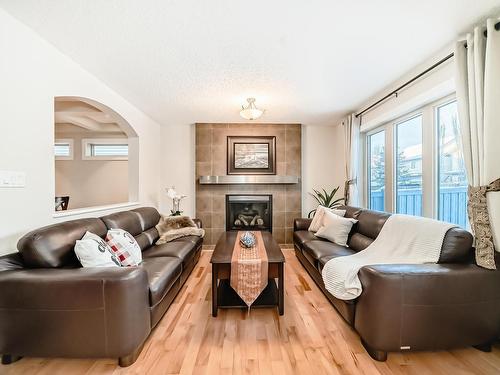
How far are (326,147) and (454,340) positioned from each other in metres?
3.83

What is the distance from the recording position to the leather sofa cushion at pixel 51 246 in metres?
1.64

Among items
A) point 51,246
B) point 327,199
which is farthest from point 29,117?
point 327,199

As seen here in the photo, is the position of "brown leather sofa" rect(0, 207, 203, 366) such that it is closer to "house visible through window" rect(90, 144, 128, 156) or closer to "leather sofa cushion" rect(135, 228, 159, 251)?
"leather sofa cushion" rect(135, 228, 159, 251)

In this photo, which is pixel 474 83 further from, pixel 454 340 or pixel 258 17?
pixel 454 340

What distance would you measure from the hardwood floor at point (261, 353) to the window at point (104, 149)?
4.21 m

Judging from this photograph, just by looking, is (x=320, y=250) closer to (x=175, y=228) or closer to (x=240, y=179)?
(x=175, y=228)

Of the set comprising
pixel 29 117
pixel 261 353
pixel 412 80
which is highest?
pixel 412 80

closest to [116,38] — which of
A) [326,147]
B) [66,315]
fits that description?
[66,315]

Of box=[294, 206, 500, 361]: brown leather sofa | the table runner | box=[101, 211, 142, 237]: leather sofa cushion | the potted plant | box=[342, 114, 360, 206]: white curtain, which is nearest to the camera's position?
box=[294, 206, 500, 361]: brown leather sofa

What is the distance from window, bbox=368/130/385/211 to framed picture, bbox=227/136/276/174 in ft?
5.73

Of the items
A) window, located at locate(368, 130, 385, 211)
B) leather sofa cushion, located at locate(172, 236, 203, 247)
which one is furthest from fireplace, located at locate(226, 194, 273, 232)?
window, located at locate(368, 130, 385, 211)

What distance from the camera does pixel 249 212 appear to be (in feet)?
16.1

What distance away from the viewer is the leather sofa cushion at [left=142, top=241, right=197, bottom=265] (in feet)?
8.75

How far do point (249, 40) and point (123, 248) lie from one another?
2194 mm
